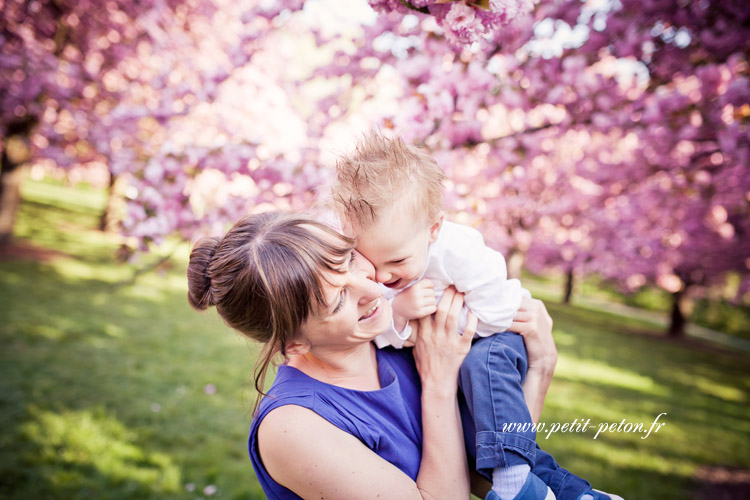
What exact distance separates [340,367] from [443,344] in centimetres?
36

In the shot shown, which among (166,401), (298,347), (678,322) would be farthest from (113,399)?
(678,322)

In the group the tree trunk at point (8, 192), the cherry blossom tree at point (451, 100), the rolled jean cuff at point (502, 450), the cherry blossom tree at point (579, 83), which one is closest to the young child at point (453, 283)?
the rolled jean cuff at point (502, 450)

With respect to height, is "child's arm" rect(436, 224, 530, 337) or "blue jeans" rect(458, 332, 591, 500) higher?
"child's arm" rect(436, 224, 530, 337)

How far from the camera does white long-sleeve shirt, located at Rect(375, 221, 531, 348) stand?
5.24ft

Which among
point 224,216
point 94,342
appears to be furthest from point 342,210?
point 94,342

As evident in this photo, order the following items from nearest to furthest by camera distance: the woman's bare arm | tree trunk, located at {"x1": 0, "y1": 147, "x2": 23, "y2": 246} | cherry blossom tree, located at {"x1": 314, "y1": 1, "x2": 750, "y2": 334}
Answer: the woman's bare arm → cherry blossom tree, located at {"x1": 314, "y1": 1, "x2": 750, "y2": 334} → tree trunk, located at {"x1": 0, "y1": 147, "x2": 23, "y2": 246}

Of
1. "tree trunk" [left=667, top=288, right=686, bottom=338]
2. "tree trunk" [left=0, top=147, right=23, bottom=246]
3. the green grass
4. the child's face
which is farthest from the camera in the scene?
"tree trunk" [left=667, top=288, right=686, bottom=338]

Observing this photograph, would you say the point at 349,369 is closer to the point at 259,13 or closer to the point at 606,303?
the point at 259,13

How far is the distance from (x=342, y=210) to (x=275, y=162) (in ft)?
6.06

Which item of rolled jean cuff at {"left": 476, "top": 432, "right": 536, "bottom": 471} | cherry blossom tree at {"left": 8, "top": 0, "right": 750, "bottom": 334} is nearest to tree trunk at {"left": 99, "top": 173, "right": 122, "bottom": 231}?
cherry blossom tree at {"left": 8, "top": 0, "right": 750, "bottom": 334}

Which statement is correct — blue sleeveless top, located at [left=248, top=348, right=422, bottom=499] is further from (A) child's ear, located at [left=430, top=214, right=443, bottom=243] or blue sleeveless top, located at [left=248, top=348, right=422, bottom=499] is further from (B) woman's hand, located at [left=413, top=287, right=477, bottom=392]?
(A) child's ear, located at [left=430, top=214, right=443, bottom=243]

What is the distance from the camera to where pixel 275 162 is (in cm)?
321

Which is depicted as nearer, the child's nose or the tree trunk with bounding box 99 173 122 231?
the child's nose

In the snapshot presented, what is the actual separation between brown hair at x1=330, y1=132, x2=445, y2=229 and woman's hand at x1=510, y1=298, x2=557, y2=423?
0.52 meters
